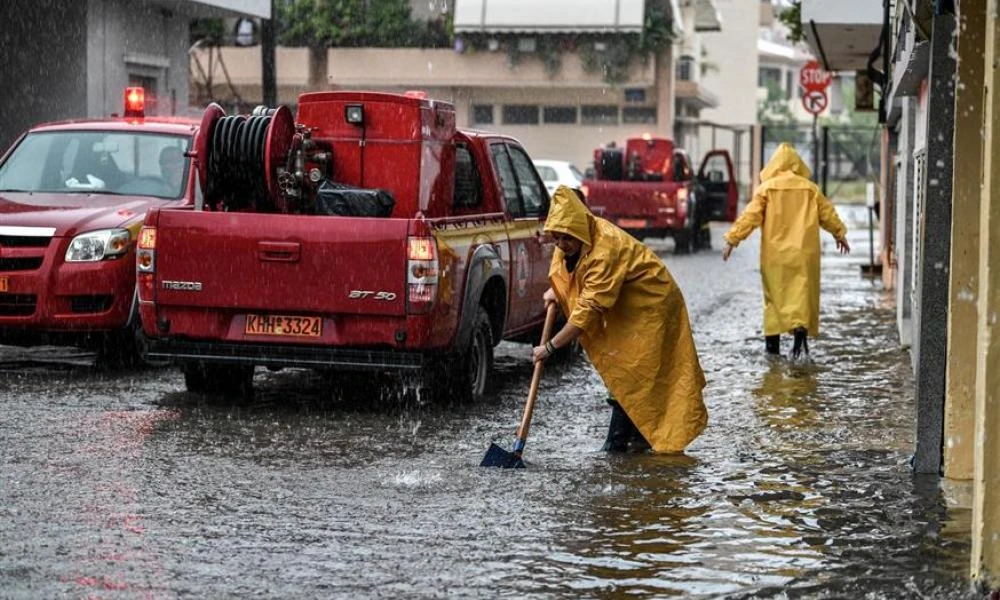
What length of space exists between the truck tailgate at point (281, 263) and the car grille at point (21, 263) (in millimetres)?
1872

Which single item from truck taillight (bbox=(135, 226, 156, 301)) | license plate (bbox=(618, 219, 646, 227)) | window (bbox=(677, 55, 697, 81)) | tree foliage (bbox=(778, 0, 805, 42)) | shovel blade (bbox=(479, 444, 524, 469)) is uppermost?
window (bbox=(677, 55, 697, 81))

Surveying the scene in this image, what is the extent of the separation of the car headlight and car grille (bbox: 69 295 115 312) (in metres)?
0.26

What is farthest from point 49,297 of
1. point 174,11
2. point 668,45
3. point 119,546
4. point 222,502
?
point 668,45

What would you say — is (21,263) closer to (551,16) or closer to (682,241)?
(682,241)

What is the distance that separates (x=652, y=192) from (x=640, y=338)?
21.2 m

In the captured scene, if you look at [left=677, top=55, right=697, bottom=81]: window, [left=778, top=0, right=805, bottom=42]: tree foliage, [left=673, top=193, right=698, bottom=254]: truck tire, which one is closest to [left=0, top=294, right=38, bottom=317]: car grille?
[left=778, top=0, right=805, bottom=42]: tree foliage

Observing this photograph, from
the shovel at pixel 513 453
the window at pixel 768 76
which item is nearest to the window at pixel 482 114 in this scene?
the shovel at pixel 513 453

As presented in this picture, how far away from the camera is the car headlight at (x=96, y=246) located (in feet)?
40.2

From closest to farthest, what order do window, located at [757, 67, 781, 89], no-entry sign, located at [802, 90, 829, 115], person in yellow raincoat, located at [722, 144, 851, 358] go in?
person in yellow raincoat, located at [722, 144, 851, 358]
no-entry sign, located at [802, 90, 829, 115]
window, located at [757, 67, 781, 89]

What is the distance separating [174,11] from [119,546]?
19703 mm

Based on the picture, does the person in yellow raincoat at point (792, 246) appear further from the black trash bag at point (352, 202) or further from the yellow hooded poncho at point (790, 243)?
the black trash bag at point (352, 202)

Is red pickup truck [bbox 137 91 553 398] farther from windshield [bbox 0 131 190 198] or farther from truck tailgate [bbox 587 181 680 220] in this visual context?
truck tailgate [bbox 587 181 680 220]

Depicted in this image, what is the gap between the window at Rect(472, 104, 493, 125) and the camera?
1875 inches

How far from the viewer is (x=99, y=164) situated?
44.5 feet
